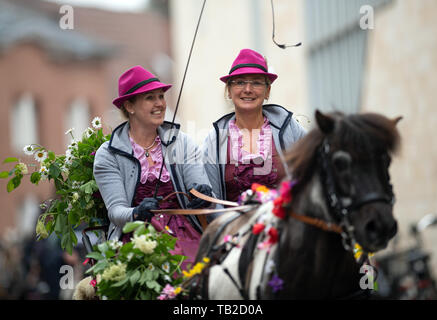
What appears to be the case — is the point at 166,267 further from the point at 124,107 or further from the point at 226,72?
the point at 226,72

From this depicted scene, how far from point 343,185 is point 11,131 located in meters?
36.0

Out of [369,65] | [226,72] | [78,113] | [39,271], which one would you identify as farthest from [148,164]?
[78,113]

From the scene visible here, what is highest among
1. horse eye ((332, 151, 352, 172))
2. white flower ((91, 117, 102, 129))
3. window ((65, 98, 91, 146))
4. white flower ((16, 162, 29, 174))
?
window ((65, 98, 91, 146))

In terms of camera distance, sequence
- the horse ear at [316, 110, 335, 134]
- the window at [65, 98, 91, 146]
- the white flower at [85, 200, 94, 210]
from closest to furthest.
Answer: the horse ear at [316, 110, 335, 134], the white flower at [85, 200, 94, 210], the window at [65, 98, 91, 146]

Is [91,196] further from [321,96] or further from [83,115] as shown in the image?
[83,115]

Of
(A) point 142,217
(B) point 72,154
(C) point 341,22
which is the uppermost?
(C) point 341,22

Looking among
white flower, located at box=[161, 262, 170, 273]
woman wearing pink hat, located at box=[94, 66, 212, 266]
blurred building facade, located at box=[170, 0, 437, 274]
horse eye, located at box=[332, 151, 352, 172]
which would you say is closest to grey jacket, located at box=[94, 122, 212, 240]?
woman wearing pink hat, located at box=[94, 66, 212, 266]

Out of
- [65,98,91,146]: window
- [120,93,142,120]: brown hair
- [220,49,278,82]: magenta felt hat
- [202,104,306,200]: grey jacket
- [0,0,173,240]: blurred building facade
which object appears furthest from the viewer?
[65,98,91,146]: window

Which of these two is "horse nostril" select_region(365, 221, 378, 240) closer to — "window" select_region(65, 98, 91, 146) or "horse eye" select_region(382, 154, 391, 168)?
"horse eye" select_region(382, 154, 391, 168)

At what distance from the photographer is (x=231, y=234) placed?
501 cm

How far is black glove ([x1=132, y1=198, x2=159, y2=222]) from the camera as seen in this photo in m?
5.39

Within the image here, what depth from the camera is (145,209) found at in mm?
5391

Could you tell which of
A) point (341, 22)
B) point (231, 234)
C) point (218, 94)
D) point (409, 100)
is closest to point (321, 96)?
point (341, 22)

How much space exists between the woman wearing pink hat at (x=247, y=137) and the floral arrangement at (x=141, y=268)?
0.77 meters
